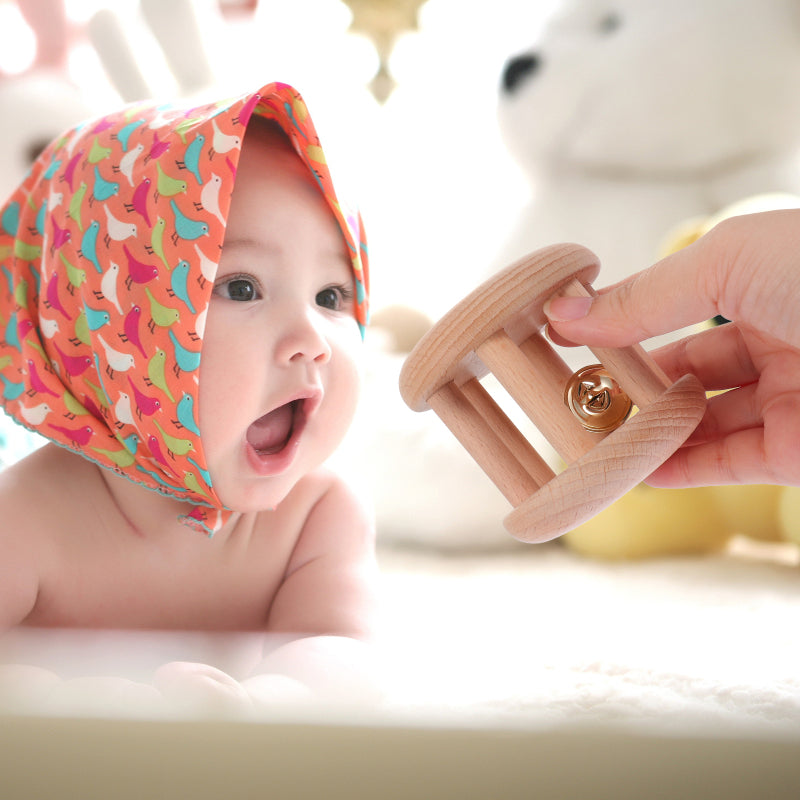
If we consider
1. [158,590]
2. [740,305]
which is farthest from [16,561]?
[740,305]

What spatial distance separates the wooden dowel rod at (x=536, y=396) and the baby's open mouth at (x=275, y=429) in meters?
0.20

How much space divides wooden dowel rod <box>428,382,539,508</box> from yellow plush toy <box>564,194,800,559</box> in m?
0.44

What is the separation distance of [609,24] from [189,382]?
3.01 feet

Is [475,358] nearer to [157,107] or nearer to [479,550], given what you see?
[157,107]

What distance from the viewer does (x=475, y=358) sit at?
2.03 ft

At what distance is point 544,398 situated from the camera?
1.97ft

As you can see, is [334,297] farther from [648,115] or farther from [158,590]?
[648,115]

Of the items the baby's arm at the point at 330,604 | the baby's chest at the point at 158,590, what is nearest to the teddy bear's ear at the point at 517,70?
the baby's arm at the point at 330,604

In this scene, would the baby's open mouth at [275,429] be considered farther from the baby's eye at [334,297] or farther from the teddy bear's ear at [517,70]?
the teddy bear's ear at [517,70]

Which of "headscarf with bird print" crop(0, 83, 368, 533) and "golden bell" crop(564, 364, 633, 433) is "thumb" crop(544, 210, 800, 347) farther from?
"headscarf with bird print" crop(0, 83, 368, 533)

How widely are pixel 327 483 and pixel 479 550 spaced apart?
14.0 inches

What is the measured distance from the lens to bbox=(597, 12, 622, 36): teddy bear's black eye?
124cm

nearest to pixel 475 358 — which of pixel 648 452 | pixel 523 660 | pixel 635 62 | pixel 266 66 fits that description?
pixel 648 452

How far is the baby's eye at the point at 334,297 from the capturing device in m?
0.77
